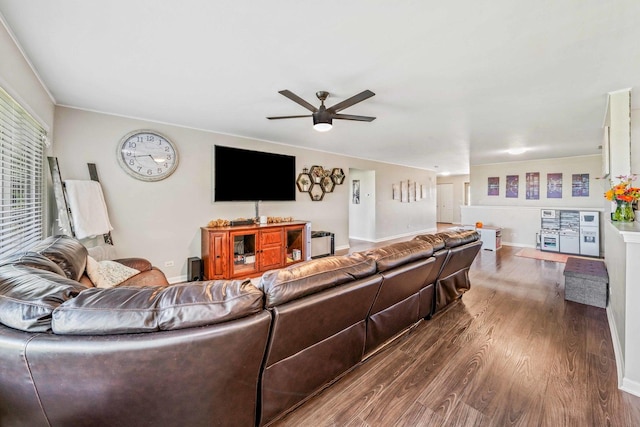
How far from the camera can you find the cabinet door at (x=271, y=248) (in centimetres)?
425

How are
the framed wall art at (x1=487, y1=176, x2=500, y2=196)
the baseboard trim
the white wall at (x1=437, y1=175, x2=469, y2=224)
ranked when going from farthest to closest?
the white wall at (x1=437, y1=175, x2=469, y2=224) < the framed wall art at (x1=487, y1=176, x2=500, y2=196) < the baseboard trim

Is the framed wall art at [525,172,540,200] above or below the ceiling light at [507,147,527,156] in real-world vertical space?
below

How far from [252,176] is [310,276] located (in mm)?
3474

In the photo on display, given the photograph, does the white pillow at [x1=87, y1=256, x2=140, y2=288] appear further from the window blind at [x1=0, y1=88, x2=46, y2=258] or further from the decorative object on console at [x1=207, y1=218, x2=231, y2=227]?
the decorative object on console at [x1=207, y1=218, x2=231, y2=227]

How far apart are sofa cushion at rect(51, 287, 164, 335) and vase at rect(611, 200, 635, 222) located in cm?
371

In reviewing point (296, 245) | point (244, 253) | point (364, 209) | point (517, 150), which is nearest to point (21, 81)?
point (244, 253)

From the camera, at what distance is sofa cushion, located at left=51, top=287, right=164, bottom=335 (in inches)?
35.9

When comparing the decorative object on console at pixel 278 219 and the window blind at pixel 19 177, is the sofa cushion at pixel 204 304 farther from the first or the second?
the decorative object on console at pixel 278 219

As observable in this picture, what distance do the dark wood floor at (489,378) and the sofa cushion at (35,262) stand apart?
1557 millimetres

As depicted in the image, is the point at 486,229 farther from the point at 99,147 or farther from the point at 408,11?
the point at 99,147

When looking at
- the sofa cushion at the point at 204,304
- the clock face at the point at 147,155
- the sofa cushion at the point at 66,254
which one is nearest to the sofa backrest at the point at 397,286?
the sofa cushion at the point at 204,304

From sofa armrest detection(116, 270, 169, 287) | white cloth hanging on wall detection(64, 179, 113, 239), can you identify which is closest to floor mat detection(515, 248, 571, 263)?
sofa armrest detection(116, 270, 169, 287)

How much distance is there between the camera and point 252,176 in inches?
180

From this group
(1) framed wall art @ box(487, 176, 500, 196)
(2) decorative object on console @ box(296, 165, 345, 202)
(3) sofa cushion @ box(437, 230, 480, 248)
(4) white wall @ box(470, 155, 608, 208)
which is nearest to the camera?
(3) sofa cushion @ box(437, 230, 480, 248)
